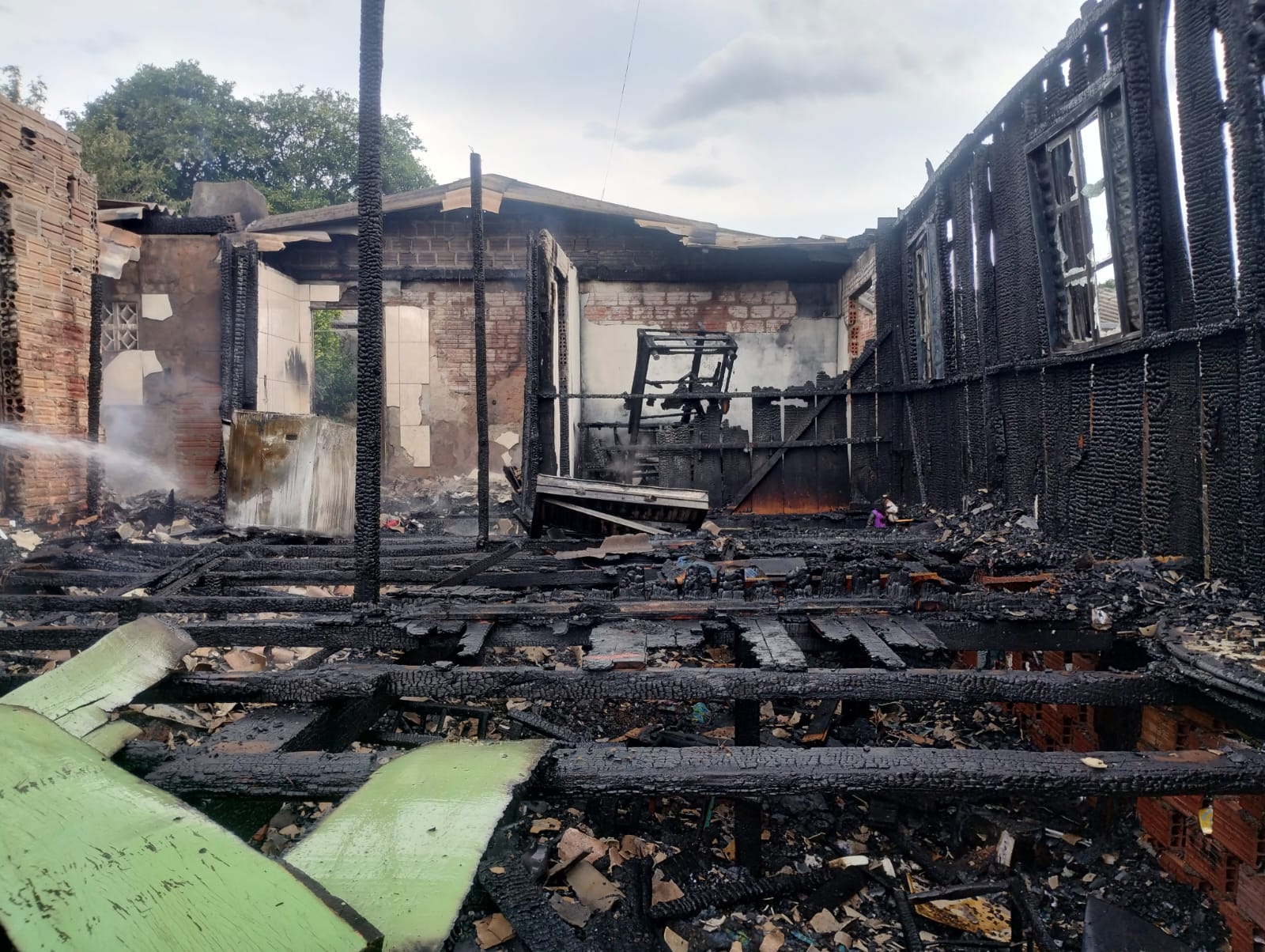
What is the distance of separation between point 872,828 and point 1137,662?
151 centimetres

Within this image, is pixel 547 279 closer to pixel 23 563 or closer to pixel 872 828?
pixel 23 563

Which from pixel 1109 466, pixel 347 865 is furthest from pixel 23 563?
pixel 1109 466

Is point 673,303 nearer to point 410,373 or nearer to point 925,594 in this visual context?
point 410,373

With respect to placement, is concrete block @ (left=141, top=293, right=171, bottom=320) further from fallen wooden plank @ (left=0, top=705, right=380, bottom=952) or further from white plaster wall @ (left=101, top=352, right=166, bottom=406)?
fallen wooden plank @ (left=0, top=705, right=380, bottom=952)

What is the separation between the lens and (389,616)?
11.1ft

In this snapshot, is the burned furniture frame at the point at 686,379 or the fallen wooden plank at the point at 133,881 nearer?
the fallen wooden plank at the point at 133,881

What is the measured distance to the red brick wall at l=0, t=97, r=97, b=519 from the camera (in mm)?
7527

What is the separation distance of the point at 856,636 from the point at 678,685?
2.83 ft

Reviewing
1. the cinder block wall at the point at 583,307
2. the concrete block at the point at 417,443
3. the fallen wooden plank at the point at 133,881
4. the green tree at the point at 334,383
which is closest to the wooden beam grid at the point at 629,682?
the fallen wooden plank at the point at 133,881

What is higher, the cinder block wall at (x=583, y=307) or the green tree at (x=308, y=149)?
the green tree at (x=308, y=149)

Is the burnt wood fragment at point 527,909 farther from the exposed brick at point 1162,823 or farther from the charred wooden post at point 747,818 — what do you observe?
the exposed brick at point 1162,823

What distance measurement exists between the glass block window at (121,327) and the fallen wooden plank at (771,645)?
436 inches

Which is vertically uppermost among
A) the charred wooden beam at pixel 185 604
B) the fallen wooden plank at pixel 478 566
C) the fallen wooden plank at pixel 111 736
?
the fallen wooden plank at pixel 478 566

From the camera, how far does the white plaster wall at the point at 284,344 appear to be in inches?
430
